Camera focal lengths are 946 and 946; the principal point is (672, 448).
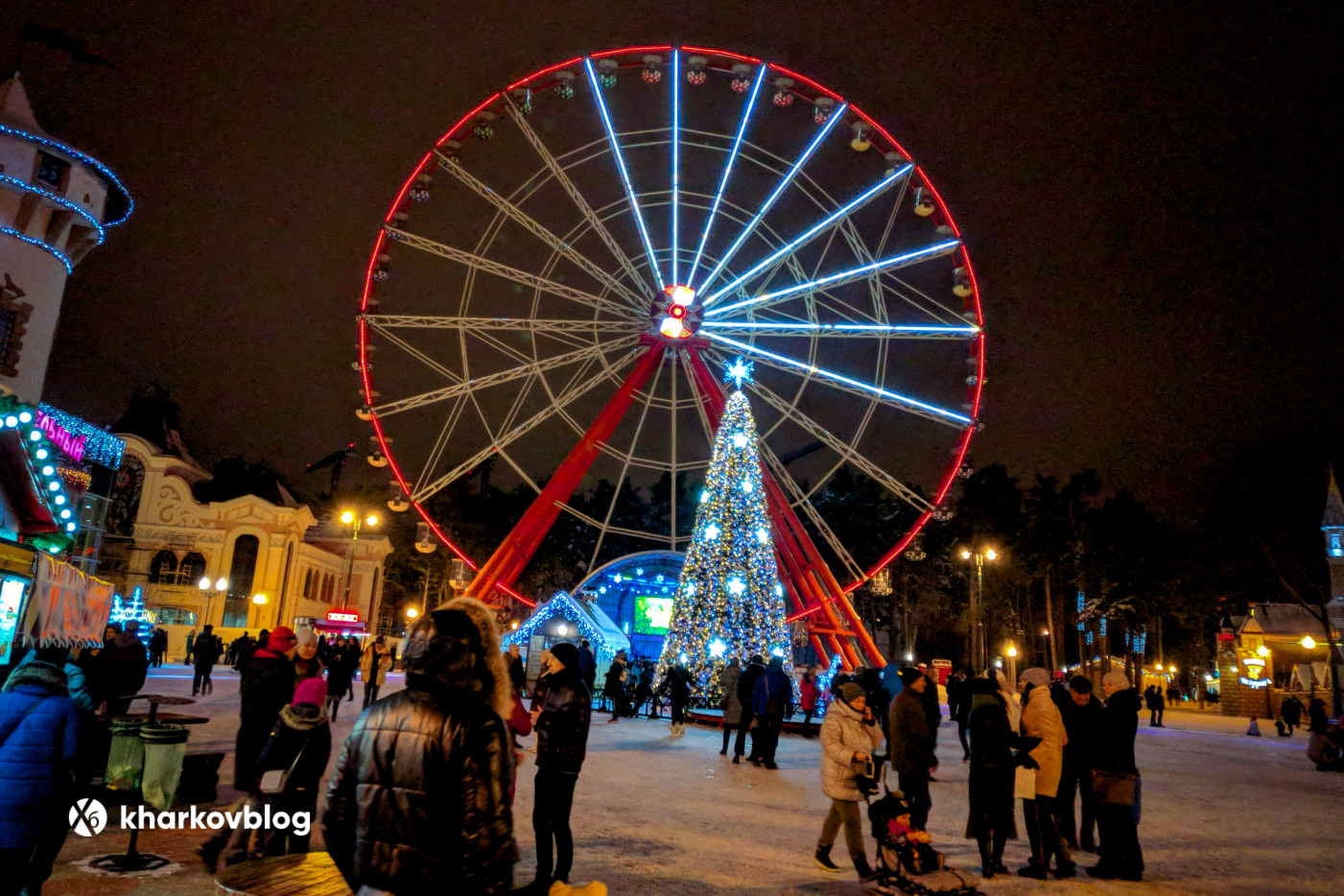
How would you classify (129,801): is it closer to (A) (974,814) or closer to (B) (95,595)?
(A) (974,814)

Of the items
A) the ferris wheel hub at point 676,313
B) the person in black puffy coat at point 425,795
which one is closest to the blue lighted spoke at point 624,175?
the ferris wheel hub at point 676,313

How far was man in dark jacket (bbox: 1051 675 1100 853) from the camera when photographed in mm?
8750

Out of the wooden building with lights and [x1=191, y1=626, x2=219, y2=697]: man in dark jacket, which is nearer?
[x1=191, y1=626, x2=219, y2=697]: man in dark jacket

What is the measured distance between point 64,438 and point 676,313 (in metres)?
14.6

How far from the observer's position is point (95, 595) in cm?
1623

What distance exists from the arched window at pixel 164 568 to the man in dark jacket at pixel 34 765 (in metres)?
47.0

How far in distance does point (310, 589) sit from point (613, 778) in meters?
44.8

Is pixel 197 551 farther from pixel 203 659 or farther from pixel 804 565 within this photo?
pixel 804 565

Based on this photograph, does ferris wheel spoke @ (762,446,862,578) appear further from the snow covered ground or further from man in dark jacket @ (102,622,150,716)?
man in dark jacket @ (102,622,150,716)

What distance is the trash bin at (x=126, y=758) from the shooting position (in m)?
8.18

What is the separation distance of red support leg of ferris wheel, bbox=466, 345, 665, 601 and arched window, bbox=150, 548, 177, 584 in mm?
29765

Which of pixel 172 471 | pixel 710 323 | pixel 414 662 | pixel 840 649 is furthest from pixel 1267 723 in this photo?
pixel 172 471

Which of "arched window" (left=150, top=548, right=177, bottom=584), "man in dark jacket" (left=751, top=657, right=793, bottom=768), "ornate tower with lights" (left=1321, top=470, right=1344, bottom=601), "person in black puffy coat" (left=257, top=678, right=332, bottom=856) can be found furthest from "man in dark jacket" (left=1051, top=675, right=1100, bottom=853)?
"arched window" (left=150, top=548, right=177, bottom=584)

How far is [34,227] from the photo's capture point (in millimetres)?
22953
